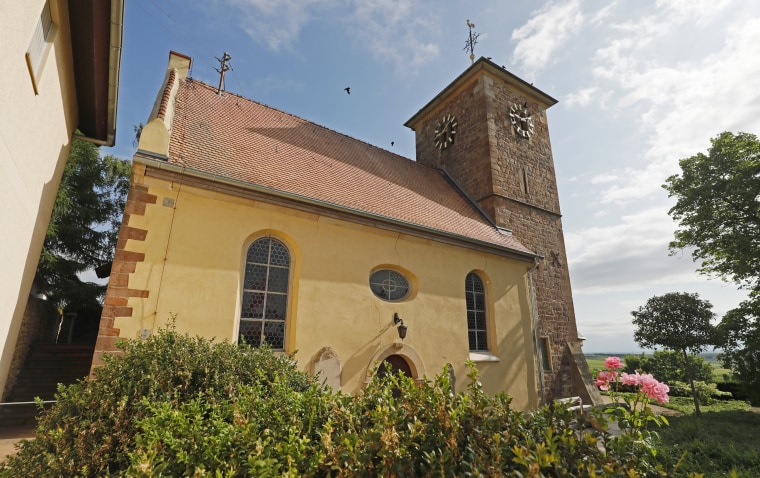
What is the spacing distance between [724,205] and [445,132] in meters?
12.0

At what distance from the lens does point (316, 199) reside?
7473 millimetres

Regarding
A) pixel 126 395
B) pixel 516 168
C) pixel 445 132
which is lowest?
pixel 126 395

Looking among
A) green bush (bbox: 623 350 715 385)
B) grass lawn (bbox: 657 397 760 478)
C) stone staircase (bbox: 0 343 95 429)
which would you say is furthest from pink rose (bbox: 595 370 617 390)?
green bush (bbox: 623 350 715 385)

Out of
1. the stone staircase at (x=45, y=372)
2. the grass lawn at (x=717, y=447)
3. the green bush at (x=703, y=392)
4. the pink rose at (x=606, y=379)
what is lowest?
the green bush at (x=703, y=392)

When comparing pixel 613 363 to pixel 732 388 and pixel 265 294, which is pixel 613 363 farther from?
pixel 732 388

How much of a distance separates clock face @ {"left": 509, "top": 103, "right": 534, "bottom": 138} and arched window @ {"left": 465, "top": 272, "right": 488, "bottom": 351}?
328 inches

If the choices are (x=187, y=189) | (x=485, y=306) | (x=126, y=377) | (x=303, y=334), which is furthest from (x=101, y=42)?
(x=485, y=306)

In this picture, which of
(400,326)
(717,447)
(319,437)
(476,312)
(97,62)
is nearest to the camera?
(319,437)

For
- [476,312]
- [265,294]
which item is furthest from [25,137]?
[476,312]

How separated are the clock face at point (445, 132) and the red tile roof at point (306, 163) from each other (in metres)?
3.66

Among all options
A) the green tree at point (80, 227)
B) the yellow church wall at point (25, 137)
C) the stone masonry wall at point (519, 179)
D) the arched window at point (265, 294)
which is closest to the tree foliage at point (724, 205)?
the stone masonry wall at point (519, 179)

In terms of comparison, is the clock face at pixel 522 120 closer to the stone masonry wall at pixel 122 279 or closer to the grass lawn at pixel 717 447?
the grass lawn at pixel 717 447

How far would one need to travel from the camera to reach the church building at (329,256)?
6.02 metres

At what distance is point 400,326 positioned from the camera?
7973mm
